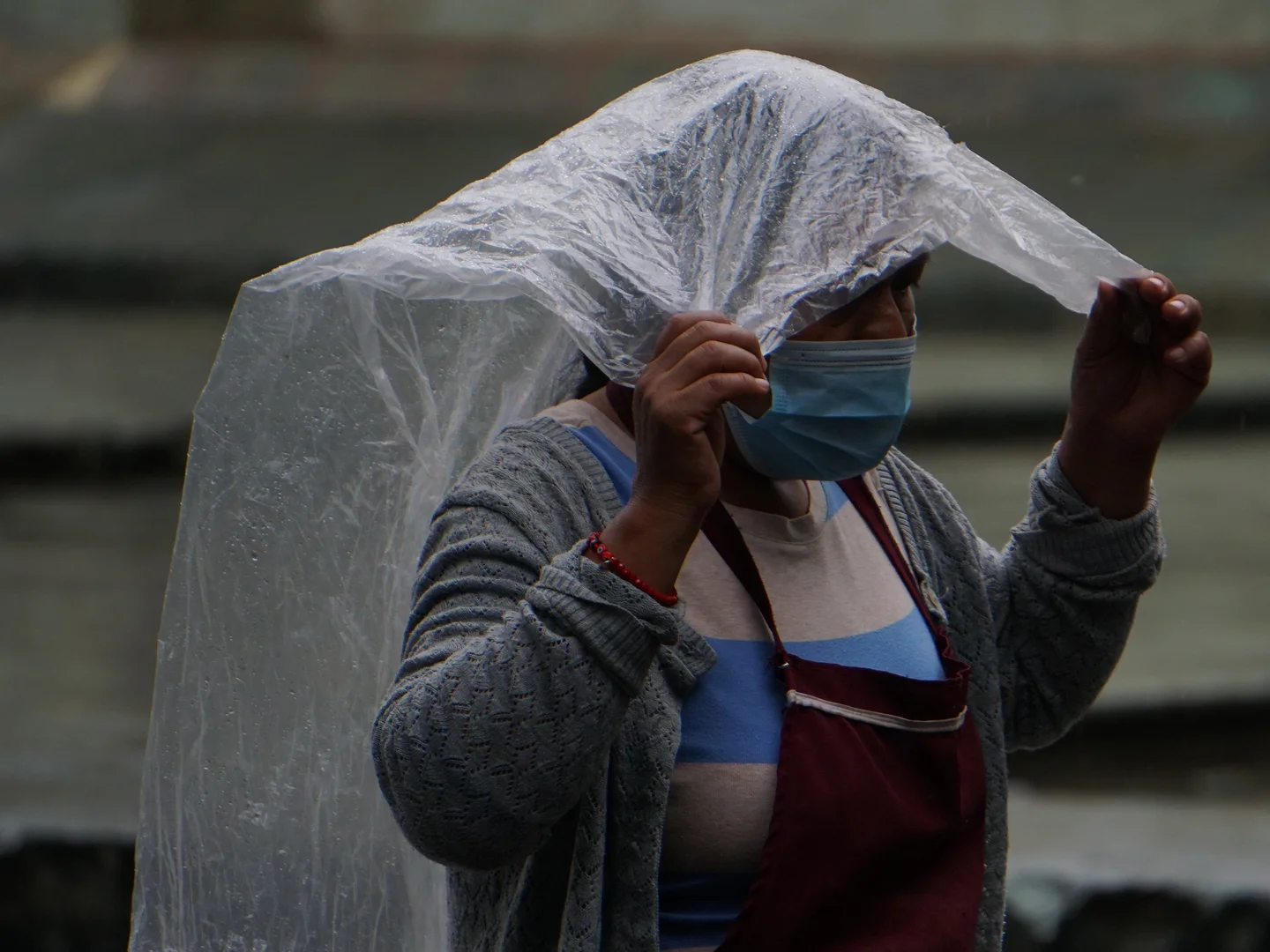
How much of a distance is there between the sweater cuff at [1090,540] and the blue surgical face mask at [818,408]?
0.78 feet

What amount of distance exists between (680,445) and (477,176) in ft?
21.5

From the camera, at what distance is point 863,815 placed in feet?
4.29

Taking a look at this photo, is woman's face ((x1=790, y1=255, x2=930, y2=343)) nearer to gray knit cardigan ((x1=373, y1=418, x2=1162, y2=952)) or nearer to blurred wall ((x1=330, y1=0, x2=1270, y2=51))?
gray knit cardigan ((x1=373, y1=418, x2=1162, y2=952))

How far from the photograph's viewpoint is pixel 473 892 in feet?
4.50

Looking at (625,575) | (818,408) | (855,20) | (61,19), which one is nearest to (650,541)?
(625,575)

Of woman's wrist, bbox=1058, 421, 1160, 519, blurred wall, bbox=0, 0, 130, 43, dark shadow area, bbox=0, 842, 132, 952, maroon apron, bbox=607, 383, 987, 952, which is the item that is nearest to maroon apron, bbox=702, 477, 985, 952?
maroon apron, bbox=607, 383, 987, 952

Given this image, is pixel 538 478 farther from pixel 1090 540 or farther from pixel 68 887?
pixel 68 887

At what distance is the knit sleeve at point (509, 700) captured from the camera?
1180 millimetres

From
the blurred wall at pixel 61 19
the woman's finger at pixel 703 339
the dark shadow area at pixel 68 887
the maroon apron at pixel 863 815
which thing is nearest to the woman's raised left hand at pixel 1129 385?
the maroon apron at pixel 863 815

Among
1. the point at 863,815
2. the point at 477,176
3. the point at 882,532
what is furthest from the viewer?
the point at 477,176

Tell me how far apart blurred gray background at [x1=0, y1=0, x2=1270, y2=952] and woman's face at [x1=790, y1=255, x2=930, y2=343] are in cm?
155

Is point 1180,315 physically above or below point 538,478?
above

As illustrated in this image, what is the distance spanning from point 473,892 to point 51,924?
5.51 feet

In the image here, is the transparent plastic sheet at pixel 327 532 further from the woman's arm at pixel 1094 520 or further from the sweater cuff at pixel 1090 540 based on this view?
the sweater cuff at pixel 1090 540
